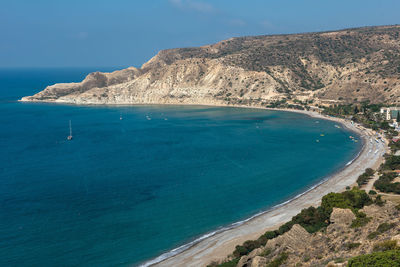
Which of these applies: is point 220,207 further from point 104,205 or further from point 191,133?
point 191,133

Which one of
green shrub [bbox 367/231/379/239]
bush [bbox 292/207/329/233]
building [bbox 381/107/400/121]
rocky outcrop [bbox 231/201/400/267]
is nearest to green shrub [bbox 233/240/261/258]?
rocky outcrop [bbox 231/201/400/267]

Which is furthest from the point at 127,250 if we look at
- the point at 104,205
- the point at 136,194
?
the point at 136,194

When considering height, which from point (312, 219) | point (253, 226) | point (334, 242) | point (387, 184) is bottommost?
point (253, 226)

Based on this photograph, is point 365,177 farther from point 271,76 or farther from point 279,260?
point 271,76

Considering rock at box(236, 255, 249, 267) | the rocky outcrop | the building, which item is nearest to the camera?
the rocky outcrop

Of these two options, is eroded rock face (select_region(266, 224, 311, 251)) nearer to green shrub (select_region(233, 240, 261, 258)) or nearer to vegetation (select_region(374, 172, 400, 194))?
green shrub (select_region(233, 240, 261, 258))

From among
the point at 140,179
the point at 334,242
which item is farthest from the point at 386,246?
the point at 140,179
